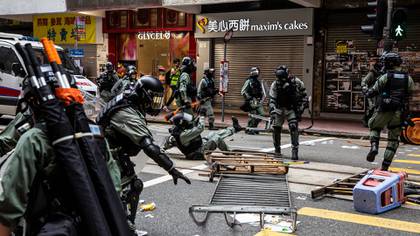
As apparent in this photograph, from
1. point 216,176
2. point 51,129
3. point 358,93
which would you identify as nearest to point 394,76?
point 216,176

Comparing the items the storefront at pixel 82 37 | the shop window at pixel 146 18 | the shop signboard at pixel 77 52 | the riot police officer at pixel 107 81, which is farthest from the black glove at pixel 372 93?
the storefront at pixel 82 37

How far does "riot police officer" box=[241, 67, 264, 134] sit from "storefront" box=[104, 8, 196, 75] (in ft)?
23.2

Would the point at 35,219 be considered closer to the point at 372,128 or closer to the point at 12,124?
the point at 12,124

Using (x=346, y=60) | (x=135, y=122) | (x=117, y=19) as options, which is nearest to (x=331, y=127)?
(x=346, y=60)

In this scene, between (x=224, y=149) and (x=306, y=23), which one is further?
(x=306, y=23)

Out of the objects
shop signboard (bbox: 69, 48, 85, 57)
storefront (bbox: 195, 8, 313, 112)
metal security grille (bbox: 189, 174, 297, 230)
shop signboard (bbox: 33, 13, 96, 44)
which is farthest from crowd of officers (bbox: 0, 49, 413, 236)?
shop signboard (bbox: 33, 13, 96, 44)

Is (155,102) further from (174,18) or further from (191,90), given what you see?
(174,18)

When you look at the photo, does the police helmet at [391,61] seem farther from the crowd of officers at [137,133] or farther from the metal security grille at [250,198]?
the metal security grille at [250,198]

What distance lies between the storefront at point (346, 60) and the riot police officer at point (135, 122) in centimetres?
1345

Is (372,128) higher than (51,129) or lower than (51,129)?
lower

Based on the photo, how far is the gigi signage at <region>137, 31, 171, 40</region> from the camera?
21156mm

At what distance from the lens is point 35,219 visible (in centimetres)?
265

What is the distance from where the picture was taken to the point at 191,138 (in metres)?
9.03

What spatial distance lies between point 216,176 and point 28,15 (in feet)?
65.0
